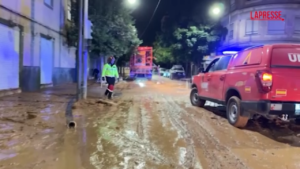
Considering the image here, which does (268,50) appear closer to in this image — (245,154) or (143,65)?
(245,154)

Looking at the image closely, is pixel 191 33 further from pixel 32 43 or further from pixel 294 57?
pixel 294 57

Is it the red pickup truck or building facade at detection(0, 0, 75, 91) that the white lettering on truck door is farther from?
building facade at detection(0, 0, 75, 91)

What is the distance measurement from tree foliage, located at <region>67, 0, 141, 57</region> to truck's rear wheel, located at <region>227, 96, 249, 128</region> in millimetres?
13343

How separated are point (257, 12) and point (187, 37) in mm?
6737

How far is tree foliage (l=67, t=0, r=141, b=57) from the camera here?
63.2ft

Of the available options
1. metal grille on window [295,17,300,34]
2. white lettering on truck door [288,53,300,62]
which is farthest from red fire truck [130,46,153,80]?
white lettering on truck door [288,53,300,62]

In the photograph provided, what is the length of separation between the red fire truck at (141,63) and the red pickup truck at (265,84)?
2356cm

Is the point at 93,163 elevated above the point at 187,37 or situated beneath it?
situated beneath

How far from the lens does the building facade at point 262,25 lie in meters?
25.1

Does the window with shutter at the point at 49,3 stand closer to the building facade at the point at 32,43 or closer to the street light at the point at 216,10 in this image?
the building facade at the point at 32,43

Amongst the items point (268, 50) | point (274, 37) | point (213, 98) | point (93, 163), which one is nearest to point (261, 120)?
point (213, 98)

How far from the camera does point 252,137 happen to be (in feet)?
19.9

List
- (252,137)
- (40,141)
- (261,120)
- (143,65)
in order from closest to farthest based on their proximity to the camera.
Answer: (40,141), (252,137), (261,120), (143,65)

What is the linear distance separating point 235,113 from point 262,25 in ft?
70.6
